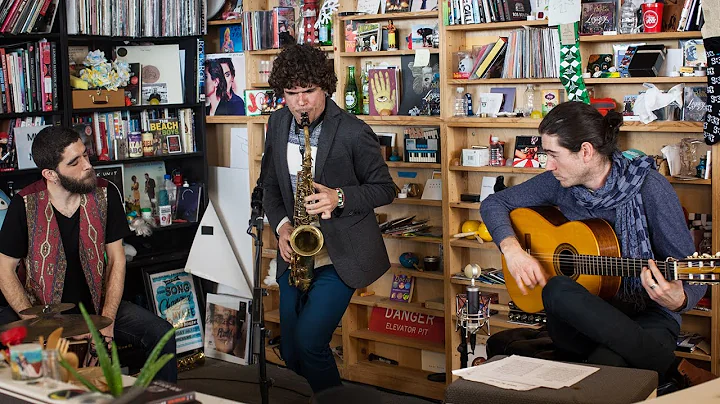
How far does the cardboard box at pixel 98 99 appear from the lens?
4.93 meters

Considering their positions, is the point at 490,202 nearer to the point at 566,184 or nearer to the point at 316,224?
the point at 566,184

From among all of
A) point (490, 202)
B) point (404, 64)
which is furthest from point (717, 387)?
point (404, 64)

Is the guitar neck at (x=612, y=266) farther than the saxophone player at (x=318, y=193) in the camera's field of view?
No

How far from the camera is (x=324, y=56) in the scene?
3.88 m

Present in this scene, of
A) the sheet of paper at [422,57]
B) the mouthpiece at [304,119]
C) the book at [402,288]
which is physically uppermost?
the sheet of paper at [422,57]

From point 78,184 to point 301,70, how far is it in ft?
3.54

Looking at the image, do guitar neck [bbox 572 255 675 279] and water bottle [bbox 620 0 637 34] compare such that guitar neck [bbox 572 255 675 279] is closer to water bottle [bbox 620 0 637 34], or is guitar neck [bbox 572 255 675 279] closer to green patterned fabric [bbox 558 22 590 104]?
green patterned fabric [bbox 558 22 590 104]

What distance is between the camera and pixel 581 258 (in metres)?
3.26

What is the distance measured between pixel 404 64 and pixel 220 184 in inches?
57.8

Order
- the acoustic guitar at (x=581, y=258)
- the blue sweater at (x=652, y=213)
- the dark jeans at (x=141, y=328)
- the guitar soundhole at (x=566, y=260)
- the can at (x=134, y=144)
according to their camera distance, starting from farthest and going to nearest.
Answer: the can at (x=134, y=144), the dark jeans at (x=141, y=328), the guitar soundhole at (x=566, y=260), the blue sweater at (x=652, y=213), the acoustic guitar at (x=581, y=258)

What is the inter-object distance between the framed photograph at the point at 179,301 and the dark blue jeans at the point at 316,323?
1.65 metres

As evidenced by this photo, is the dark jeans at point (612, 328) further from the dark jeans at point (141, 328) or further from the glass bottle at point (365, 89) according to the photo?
the glass bottle at point (365, 89)

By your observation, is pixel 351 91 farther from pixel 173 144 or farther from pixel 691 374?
pixel 691 374

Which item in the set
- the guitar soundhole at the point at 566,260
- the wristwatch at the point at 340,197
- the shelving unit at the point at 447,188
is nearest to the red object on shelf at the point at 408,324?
the shelving unit at the point at 447,188
